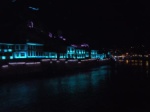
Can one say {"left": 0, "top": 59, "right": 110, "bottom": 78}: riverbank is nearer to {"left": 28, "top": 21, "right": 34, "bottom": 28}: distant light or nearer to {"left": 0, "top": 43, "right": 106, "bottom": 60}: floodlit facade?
{"left": 0, "top": 43, "right": 106, "bottom": 60}: floodlit facade

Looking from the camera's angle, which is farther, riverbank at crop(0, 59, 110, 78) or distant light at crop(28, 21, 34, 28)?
distant light at crop(28, 21, 34, 28)

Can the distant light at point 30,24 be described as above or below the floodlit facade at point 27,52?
above

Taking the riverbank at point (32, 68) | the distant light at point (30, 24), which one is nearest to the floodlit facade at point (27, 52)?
the riverbank at point (32, 68)

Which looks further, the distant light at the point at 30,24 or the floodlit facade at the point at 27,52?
the distant light at the point at 30,24

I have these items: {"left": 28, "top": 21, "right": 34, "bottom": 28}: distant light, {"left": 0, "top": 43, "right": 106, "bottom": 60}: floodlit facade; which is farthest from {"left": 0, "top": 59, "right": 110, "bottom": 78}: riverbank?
{"left": 28, "top": 21, "right": 34, "bottom": 28}: distant light

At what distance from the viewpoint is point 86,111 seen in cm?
787

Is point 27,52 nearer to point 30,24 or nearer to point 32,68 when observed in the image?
point 32,68

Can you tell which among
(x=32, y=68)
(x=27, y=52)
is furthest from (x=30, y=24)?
(x=32, y=68)

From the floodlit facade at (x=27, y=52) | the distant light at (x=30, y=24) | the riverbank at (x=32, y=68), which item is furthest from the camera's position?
the distant light at (x=30, y=24)

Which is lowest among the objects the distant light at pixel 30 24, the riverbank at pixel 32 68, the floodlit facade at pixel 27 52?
the riverbank at pixel 32 68

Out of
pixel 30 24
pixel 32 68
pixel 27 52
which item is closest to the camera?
pixel 32 68

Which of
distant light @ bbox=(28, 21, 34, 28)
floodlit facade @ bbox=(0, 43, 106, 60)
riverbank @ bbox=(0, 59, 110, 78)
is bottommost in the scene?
riverbank @ bbox=(0, 59, 110, 78)

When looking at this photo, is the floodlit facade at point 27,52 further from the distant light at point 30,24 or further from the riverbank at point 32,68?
the distant light at point 30,24

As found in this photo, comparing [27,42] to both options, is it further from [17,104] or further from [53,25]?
[17,104]
